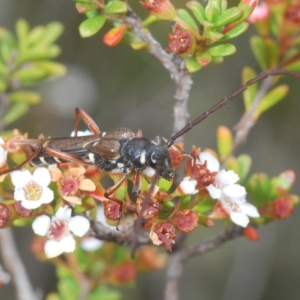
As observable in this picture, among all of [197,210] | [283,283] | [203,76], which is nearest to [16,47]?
[197,210]

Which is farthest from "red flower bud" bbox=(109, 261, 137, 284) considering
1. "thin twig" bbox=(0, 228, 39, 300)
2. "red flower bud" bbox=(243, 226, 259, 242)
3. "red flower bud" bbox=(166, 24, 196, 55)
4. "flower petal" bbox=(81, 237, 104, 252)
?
"red flower bud" bbox=(166, 24, 196, 55)

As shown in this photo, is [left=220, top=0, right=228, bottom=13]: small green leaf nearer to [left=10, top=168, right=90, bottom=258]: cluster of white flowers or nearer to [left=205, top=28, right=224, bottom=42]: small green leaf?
[left=205, top=28, right=224, bottom=42]: small green leaf

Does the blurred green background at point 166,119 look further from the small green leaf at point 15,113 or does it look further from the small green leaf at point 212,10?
the small green leaf at point 212,10

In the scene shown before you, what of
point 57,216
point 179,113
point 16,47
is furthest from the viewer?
point 16,47

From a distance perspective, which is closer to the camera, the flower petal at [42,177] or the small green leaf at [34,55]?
the flower petal at [42,177]

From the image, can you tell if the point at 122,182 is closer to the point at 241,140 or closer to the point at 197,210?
the point at 197,210

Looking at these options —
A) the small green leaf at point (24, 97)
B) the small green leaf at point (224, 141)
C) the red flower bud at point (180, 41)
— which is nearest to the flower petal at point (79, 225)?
the red flower bud at point (180, 41)
